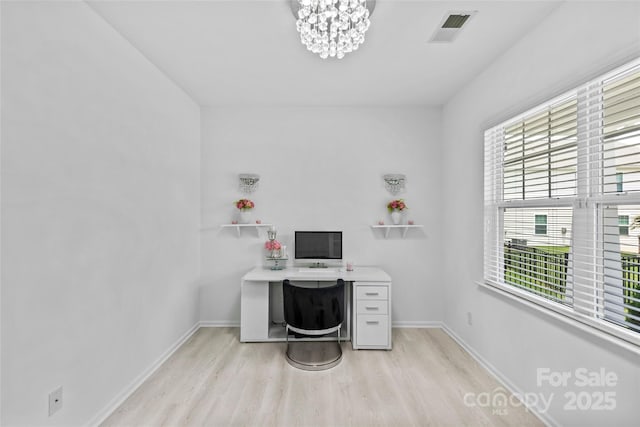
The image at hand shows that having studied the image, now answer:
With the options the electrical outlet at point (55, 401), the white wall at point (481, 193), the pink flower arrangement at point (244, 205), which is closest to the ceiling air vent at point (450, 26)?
the white wall at point (481, 193)

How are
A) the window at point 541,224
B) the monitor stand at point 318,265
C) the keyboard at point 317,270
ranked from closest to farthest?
the window at point 541,224
the keyboard at point 317,270
the monitor stand at point 318,265

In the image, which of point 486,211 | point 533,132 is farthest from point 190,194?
point 533,132

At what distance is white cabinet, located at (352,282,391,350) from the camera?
3.04m

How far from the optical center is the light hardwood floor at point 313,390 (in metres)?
2.01

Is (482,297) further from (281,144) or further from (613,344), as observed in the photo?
(281,144)

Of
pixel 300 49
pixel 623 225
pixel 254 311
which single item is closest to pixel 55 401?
pixel 254 311

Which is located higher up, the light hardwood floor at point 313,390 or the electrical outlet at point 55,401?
the electrical outlet at point 55,401

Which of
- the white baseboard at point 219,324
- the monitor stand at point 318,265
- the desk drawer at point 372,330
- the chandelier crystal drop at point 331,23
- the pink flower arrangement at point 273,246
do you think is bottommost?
the white baseboard at point 219,324

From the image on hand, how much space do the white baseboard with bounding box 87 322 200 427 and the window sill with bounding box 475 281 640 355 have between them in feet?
9.55

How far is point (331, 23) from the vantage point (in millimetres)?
1625

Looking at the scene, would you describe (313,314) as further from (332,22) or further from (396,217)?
(332,22)

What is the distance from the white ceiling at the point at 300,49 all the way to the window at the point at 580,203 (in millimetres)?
646

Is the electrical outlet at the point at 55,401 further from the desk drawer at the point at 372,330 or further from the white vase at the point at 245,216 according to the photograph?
the desk drawer at the point at 372,330

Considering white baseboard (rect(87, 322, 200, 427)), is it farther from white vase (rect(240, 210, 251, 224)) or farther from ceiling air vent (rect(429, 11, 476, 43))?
ceiling air vent (rect(429, 11, 476, 43))
